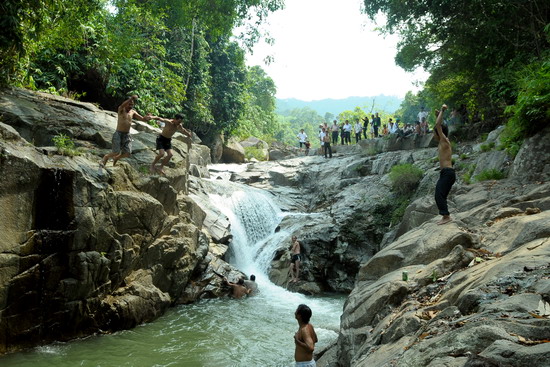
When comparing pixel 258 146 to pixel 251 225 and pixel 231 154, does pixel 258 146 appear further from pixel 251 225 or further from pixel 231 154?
pixel 251 225

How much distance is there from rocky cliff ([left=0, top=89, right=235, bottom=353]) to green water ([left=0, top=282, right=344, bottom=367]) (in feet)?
1.58

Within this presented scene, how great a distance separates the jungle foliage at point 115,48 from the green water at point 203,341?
26.5ft

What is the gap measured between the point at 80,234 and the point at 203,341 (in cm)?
380

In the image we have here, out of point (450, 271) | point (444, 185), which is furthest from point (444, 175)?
point (450, 271)

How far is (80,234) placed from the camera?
8977mm

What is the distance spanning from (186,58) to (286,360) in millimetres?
20439

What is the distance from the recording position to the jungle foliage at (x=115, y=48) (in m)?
11.4

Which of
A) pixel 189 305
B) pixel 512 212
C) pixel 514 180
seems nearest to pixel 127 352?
pixel 189 305

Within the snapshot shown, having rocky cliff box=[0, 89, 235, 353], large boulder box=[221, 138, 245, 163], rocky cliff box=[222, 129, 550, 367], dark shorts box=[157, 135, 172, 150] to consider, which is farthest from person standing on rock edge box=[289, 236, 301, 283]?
large boulder box=[221, 138, 245, 163]

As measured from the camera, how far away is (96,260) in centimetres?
929

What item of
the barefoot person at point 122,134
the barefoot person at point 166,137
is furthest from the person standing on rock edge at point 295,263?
the barefoot person at point 122,134

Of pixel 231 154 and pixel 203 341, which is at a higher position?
pixel 231 154

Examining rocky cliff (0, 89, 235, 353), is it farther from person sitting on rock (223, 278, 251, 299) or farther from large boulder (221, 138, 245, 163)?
large boulder (221, 138, 245, 163)

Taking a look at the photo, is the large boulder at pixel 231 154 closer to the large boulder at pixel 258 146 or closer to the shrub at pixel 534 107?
the large boulder at pixel 258 146
